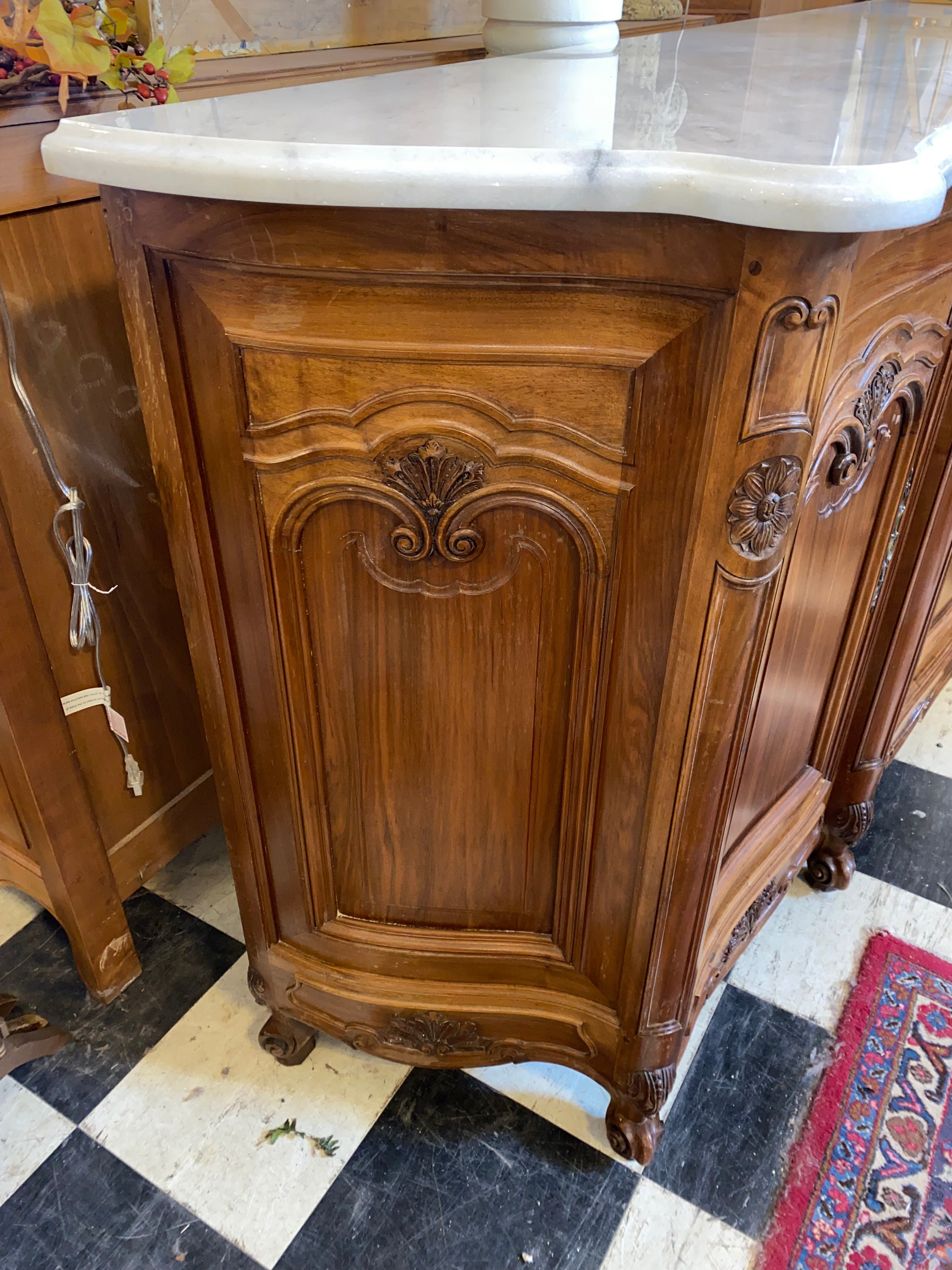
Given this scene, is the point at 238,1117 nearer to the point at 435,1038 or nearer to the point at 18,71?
the point at 435,1038

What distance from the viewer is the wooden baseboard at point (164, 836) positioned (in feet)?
3.76

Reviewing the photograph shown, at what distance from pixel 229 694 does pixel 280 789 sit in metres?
0.11

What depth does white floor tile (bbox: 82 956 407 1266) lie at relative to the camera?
93 centimetres

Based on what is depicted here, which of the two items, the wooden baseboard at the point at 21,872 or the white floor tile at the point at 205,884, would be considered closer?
the wooden baseboard at the point at 21,872

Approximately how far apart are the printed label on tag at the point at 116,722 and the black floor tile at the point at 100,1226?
47 centimetres

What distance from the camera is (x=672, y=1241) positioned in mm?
902

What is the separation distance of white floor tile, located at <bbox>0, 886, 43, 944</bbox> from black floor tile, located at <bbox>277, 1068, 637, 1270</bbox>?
1.99 ft

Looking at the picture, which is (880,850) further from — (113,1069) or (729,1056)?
(113,1069)

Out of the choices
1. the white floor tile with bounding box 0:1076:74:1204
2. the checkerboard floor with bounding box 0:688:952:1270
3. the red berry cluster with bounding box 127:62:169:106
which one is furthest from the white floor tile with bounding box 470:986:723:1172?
the red berry cluster with bounding box 127:62:169:106

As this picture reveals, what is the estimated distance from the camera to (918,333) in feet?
2.48

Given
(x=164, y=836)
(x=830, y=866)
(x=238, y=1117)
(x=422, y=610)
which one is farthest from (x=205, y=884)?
(x=830, y=866)

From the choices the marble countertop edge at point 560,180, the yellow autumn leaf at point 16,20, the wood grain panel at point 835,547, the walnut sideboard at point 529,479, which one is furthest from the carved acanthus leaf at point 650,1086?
the yellow autumn leaf at point 16,20

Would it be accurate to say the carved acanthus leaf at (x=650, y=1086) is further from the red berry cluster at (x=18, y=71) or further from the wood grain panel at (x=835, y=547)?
the red berry cluster at (x=18, y=71)

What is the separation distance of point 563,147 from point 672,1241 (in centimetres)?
101
